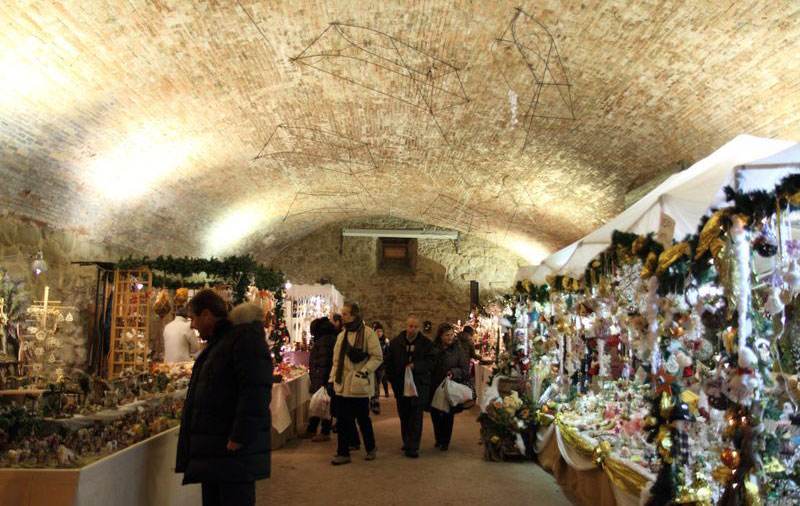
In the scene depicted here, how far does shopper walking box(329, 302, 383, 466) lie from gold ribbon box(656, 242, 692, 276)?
290 cm

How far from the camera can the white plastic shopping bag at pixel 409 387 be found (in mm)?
6277

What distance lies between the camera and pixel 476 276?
57.3ft

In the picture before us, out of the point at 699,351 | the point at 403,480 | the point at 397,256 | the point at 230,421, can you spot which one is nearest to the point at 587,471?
the point at 699,351

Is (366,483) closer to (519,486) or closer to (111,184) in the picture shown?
(519,486)

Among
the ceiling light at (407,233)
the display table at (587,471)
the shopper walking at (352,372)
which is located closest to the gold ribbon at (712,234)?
the display table at (587,471)

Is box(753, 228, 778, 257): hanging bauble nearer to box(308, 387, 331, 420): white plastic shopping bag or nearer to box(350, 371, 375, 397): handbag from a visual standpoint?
box(350, 371, 375, 397): handbag

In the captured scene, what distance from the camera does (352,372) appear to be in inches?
229

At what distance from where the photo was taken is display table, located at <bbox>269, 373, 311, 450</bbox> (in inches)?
264

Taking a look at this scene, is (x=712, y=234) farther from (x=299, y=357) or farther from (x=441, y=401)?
(x=299, y=357)

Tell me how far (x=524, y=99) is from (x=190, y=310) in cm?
523

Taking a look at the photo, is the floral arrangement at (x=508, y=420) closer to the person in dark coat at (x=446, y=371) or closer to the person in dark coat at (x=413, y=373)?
the person in dark coat at (x=446, y=371)

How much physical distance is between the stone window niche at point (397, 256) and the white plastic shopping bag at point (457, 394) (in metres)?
11.0

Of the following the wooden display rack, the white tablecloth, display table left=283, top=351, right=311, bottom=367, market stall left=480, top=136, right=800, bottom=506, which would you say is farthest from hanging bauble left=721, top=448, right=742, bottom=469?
display table left=283, top=351, right=311, bottom=367

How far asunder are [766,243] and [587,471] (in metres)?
2.50
